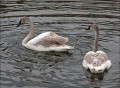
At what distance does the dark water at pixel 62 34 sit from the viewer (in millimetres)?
12484

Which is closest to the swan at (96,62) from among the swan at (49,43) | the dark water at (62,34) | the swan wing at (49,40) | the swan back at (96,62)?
the swan back at (96,62)

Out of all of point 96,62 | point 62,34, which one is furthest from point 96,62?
point 62,34

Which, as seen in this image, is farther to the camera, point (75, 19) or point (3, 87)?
point (75, 19)

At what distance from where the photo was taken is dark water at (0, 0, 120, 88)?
12.5m

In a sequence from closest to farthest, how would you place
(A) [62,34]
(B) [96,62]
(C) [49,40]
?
(B) [96,62]
(C) [49,40]
(A) [62,34]

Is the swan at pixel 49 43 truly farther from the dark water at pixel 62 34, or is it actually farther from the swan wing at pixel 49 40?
the dark water at pixel 62 34

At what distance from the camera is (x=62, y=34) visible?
16.9 meters

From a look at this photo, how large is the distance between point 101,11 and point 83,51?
19.0 feet

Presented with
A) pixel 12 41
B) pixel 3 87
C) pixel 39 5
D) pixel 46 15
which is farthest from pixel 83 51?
pixel 39 5

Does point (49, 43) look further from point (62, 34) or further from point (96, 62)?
point (96, 62)

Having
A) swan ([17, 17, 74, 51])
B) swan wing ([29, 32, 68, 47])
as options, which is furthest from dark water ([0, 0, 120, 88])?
swan wing ([29, 32, 68, 47])

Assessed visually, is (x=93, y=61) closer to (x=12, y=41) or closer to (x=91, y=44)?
(x=91, y=44)

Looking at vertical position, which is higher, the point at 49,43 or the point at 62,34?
the point at 62,34

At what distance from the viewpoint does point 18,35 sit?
16734mm
